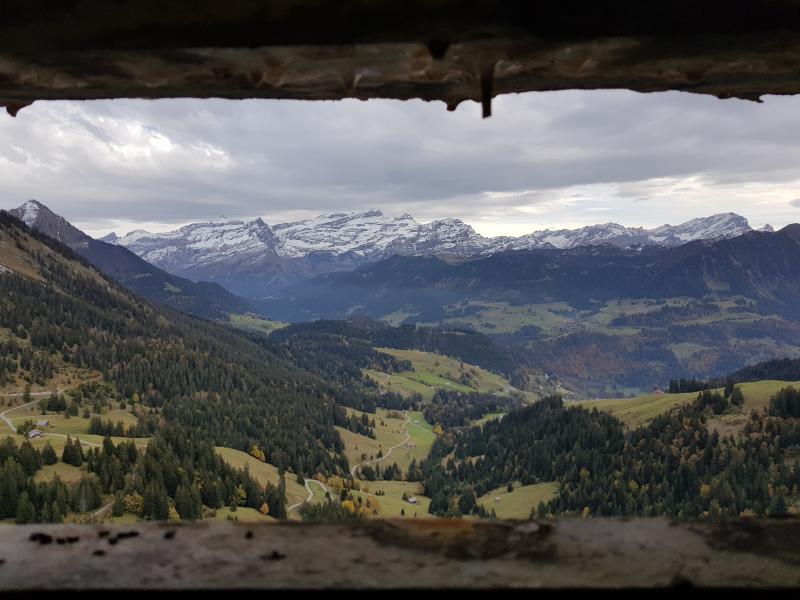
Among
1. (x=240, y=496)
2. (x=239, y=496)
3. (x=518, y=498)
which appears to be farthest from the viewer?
(x=518, y=498)

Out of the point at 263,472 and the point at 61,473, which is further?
the point at 263,472

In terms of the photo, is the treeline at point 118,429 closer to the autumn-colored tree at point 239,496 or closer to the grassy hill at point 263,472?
the grassy hill at point 263,472

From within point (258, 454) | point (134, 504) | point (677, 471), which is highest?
point (134, 504)

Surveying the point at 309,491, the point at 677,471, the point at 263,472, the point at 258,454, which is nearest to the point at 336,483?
the point at 309,491

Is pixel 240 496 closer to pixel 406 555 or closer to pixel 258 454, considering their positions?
pixel 258 454

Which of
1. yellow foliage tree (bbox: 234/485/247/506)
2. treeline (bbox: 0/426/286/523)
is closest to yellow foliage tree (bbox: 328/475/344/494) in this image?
treeline (bbox: 0/426/286/523)

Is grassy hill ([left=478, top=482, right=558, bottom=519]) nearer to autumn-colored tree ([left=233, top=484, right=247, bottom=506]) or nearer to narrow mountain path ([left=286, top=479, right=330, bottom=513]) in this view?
narrow mountain path ([left=286, top=479, right=330, bottom=513])

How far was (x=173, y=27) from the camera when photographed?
8.45 feet

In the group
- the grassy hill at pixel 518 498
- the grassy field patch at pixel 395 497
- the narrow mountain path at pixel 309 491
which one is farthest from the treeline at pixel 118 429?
the grassy hill at pixel 518 498

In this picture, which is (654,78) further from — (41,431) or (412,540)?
(41,431)

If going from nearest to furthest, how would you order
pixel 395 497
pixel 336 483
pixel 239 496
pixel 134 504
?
pixel 134 504
pixel 239 496
pixel 336 483
pixel 395 497

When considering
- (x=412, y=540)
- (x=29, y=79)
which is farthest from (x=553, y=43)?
(x=29, y=79)

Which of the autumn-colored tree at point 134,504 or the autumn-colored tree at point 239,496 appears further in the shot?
the autumn-colored tree at point 239,496

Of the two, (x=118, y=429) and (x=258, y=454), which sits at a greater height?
(x=118, y=429)
